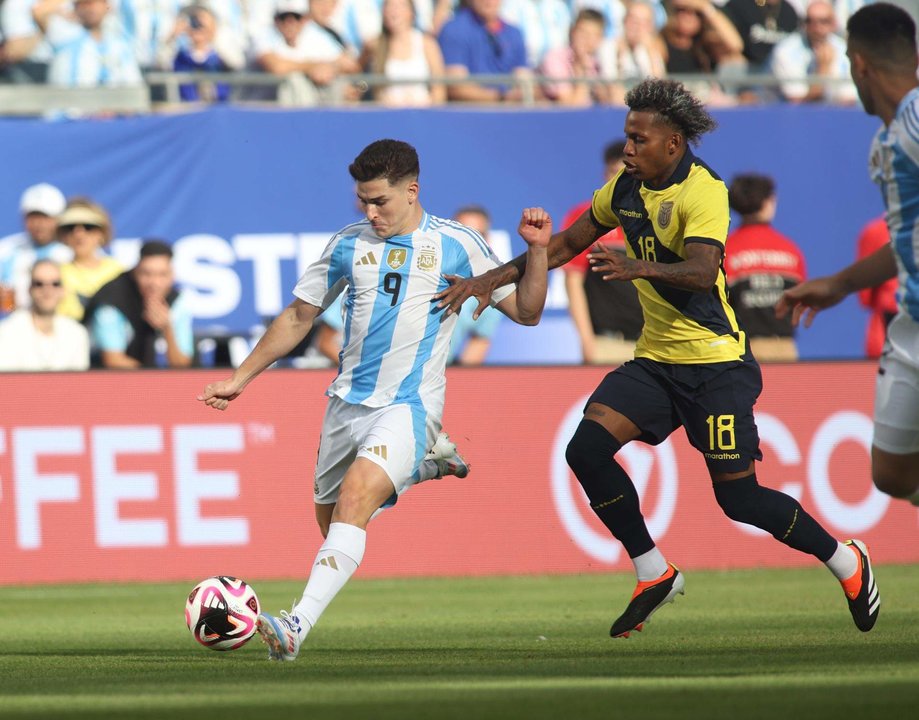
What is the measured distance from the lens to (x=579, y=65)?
16.5 metres

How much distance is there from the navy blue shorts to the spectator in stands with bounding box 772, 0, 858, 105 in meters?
9.50

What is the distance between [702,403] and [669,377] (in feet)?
0.70

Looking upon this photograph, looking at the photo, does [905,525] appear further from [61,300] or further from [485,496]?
[61,300]

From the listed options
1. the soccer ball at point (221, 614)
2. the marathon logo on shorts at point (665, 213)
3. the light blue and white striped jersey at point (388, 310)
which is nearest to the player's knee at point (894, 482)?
the marathon logo on shorts at point (665, 213)

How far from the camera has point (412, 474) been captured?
7.64 m

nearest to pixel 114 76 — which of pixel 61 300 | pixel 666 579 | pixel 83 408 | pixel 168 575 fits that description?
pixel 61 300

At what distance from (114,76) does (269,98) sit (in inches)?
58.3

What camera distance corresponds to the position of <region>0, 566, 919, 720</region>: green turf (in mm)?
5609

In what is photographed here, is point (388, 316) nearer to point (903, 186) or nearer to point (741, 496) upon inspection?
point (741, 496)

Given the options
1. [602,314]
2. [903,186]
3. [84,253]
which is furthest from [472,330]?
[903,186]

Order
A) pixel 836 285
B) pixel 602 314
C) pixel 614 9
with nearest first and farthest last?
pixel 836 285, pixel 602 314, pixel 614 9

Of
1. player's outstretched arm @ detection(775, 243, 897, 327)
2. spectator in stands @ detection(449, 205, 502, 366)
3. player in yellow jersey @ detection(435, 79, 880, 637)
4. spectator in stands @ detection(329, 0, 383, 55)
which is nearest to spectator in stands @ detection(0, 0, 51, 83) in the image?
spectator in stands @ detection(329, 0, 383, 55)

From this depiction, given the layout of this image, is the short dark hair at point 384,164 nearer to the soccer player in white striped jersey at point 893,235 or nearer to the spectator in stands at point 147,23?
the soccer player in white striped jersey at point 893,235

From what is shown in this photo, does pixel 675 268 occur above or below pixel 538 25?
below
